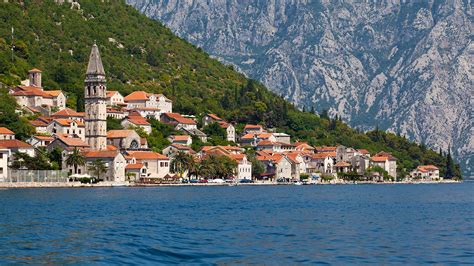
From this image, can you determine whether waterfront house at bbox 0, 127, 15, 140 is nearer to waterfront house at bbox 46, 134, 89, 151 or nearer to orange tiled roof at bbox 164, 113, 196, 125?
waterfront house at bbox 46, 134, 89, 151

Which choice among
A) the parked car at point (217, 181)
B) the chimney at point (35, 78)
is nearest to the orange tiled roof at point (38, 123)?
the chimney at point (35, 78)

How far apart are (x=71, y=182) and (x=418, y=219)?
243 ft

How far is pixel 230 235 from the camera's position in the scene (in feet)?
165

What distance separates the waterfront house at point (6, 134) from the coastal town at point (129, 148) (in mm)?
150

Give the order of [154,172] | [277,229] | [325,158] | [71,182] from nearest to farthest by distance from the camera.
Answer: [277,229]
[71,182]
[154,172]
[325,158]

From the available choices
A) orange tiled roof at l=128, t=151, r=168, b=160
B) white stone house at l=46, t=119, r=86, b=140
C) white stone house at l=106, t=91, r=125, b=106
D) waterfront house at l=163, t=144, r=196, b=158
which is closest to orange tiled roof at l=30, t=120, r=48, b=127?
white stone house at l=46, t=119, r=86, b=140

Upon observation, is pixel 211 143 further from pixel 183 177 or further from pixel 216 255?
pixel 216 255

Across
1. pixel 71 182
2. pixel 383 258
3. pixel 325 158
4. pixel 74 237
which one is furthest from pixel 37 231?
pixel 325 158

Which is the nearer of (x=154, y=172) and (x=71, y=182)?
(x=71, y=182)

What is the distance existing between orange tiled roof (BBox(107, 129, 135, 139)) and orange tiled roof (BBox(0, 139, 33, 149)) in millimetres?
25672

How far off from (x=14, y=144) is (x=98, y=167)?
1401 cm

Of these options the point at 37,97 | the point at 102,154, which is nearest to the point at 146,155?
the point at 102,154

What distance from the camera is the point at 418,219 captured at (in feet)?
214

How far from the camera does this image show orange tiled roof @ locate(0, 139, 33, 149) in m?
127
